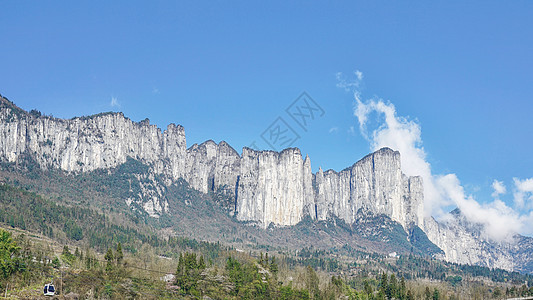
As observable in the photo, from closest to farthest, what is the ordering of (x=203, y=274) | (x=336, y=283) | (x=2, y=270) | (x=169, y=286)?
(x=2, y=270) < (x=169, y=286) < (x=203, y=274) < (x=336, y=283)

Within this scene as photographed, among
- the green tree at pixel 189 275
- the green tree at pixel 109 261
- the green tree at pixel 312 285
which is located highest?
the green tree at pixel 109 261

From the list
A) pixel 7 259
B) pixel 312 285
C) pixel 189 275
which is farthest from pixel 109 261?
pixel 312 285

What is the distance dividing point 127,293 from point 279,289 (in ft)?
145

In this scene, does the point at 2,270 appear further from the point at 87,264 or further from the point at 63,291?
the point at 87,264

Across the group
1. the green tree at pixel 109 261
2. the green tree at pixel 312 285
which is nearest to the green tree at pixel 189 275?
the green tree at pixel 109 261

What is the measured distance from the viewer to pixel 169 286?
13338 cm

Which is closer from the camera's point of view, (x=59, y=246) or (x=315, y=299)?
(x=315, y=299)

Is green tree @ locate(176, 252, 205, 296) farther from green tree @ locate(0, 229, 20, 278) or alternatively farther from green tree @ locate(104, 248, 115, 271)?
green tree @ locate(0, 229, 20, 278)

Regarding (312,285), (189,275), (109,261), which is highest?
(109,261)

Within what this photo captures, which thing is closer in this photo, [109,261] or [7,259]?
[7,259]

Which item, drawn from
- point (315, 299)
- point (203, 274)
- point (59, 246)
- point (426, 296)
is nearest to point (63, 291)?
point (203, 274)

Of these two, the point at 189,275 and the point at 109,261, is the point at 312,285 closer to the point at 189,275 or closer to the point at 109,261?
the point at 189,275

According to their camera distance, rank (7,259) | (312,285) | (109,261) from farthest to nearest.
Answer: (312,285) → (109,261) → (7,259)

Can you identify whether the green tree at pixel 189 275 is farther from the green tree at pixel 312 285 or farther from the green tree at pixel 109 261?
the green tree at pixel 312 285
